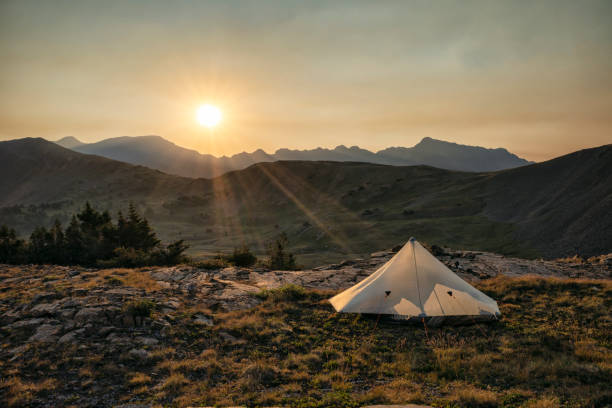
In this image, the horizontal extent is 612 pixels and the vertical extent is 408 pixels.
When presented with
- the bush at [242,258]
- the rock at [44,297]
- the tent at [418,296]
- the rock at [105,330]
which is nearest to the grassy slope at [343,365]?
the tent at [418,296]

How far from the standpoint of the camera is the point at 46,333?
30.3 ft

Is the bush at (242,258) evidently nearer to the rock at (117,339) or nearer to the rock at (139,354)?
the rock at (117,339)

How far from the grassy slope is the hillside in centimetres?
4

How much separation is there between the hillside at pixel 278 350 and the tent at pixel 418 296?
670mm

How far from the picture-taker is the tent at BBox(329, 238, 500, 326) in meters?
10.6

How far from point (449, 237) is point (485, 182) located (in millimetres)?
32574

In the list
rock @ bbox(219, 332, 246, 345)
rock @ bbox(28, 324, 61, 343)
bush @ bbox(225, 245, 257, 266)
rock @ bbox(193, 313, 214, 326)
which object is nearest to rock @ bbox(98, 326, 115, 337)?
rock @ bbox(28, 324, 61, 343)

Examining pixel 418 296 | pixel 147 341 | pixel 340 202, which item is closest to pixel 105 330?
pixel 147 341

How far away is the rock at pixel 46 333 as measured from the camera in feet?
29.2

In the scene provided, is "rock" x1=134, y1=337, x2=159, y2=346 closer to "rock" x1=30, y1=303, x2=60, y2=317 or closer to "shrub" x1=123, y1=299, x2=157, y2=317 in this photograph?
"shrub" x1=123, y1=299, x2=157, y2=317

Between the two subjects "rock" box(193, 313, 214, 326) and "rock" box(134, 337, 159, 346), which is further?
"rock" box(193, 313, 214, 326)

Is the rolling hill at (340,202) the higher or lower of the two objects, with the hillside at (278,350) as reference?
higher

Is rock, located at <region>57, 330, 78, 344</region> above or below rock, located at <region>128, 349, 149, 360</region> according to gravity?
above

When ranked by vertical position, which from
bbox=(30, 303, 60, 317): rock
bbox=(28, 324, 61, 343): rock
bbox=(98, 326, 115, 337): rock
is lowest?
bbox=(98, 326, 115, 337): rock
